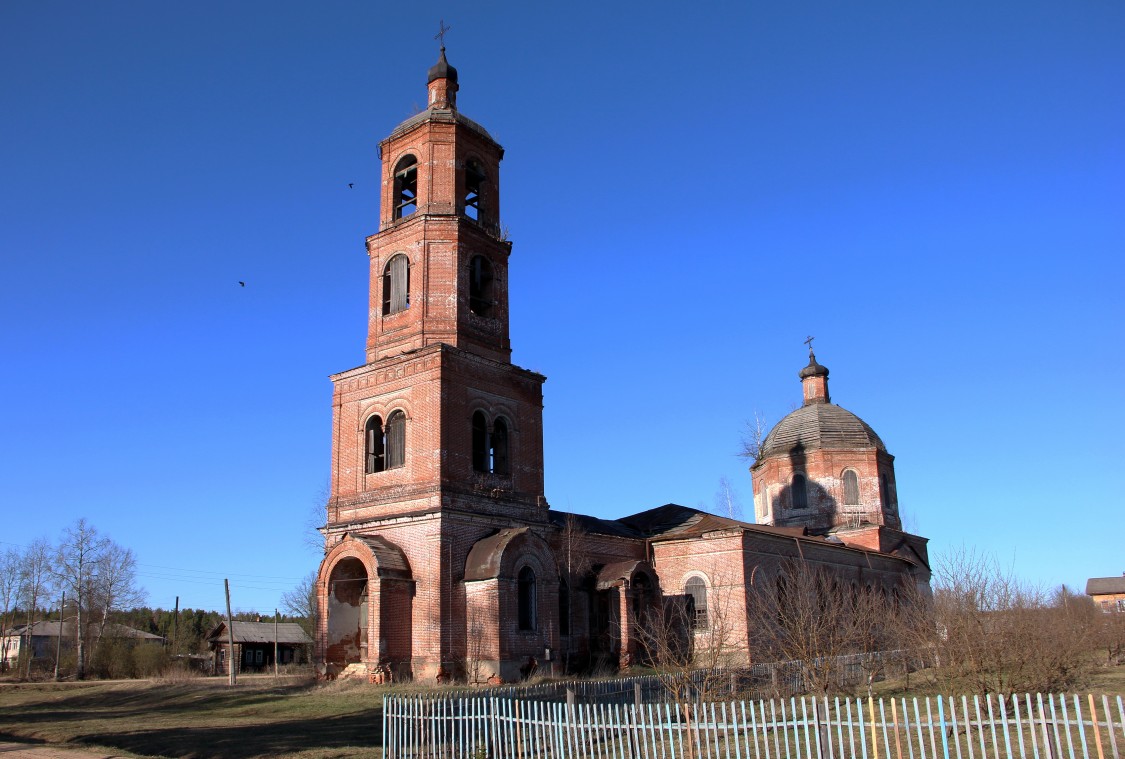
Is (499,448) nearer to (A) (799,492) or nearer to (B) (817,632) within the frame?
(B) (817,632)

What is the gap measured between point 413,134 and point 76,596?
32.1m

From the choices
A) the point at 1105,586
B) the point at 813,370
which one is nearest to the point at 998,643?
the point at 813,370

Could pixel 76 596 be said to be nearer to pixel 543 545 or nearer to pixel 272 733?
pixel 543 545

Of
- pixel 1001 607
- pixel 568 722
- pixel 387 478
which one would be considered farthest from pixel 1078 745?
pixel 387 478

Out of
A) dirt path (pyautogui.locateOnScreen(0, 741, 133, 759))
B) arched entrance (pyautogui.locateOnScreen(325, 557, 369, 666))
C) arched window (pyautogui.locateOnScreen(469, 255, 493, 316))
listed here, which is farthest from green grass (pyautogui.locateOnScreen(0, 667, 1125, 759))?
arched window (pyautogui.locateOnScreen(469, 255, 493, 316))

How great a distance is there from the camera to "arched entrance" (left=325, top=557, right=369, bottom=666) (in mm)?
22344

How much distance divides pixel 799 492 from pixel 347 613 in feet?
76.0

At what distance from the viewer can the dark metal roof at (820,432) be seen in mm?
38969

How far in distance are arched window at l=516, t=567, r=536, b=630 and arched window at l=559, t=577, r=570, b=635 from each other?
2.15m

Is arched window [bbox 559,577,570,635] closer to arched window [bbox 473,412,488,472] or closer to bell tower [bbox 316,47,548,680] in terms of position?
bell tower [bbox 316,47,548,680]

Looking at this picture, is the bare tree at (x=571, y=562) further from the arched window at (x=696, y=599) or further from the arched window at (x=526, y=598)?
the arched window at (x=696, y=599)

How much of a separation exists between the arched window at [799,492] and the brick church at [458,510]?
30.6ft

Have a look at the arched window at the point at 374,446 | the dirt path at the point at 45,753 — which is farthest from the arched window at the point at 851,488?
the dirt path at the point at 45,753

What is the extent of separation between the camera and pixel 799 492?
129 ft
